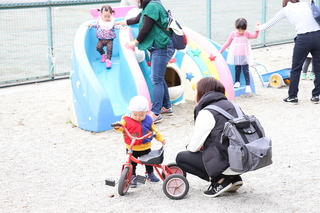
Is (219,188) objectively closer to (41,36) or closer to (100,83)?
(100,83)

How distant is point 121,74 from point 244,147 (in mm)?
3503

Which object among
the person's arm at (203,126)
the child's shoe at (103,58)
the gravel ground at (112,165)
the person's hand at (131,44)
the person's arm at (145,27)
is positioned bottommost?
the gravel ground at (112,165)

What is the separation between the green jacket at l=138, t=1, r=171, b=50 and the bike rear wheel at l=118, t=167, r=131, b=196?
8.90 feet

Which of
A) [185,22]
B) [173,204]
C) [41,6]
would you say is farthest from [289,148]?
[185,22]

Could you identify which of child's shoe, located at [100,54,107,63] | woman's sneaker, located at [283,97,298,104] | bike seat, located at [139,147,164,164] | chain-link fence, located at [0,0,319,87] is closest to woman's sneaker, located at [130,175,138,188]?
bike seat, located at [139,147,164,164]

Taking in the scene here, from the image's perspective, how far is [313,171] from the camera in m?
5.10

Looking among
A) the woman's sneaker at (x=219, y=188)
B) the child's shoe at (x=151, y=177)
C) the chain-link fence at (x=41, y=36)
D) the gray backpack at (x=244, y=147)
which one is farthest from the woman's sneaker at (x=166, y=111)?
the chain-link fence at (x=41, y=36)

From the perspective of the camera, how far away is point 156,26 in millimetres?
6789

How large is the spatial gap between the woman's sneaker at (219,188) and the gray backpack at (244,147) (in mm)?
299

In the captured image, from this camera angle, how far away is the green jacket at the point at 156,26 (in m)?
6.62

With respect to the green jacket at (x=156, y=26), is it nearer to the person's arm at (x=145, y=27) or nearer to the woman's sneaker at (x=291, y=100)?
the person's arm at (x=145, y=27)

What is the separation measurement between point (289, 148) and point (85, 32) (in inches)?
138

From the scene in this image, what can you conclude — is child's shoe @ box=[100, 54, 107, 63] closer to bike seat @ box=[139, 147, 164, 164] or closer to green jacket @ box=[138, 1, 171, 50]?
green jacket @ box=[138, 1, 171, 50]

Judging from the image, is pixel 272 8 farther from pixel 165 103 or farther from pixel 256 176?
pixel 256 176
